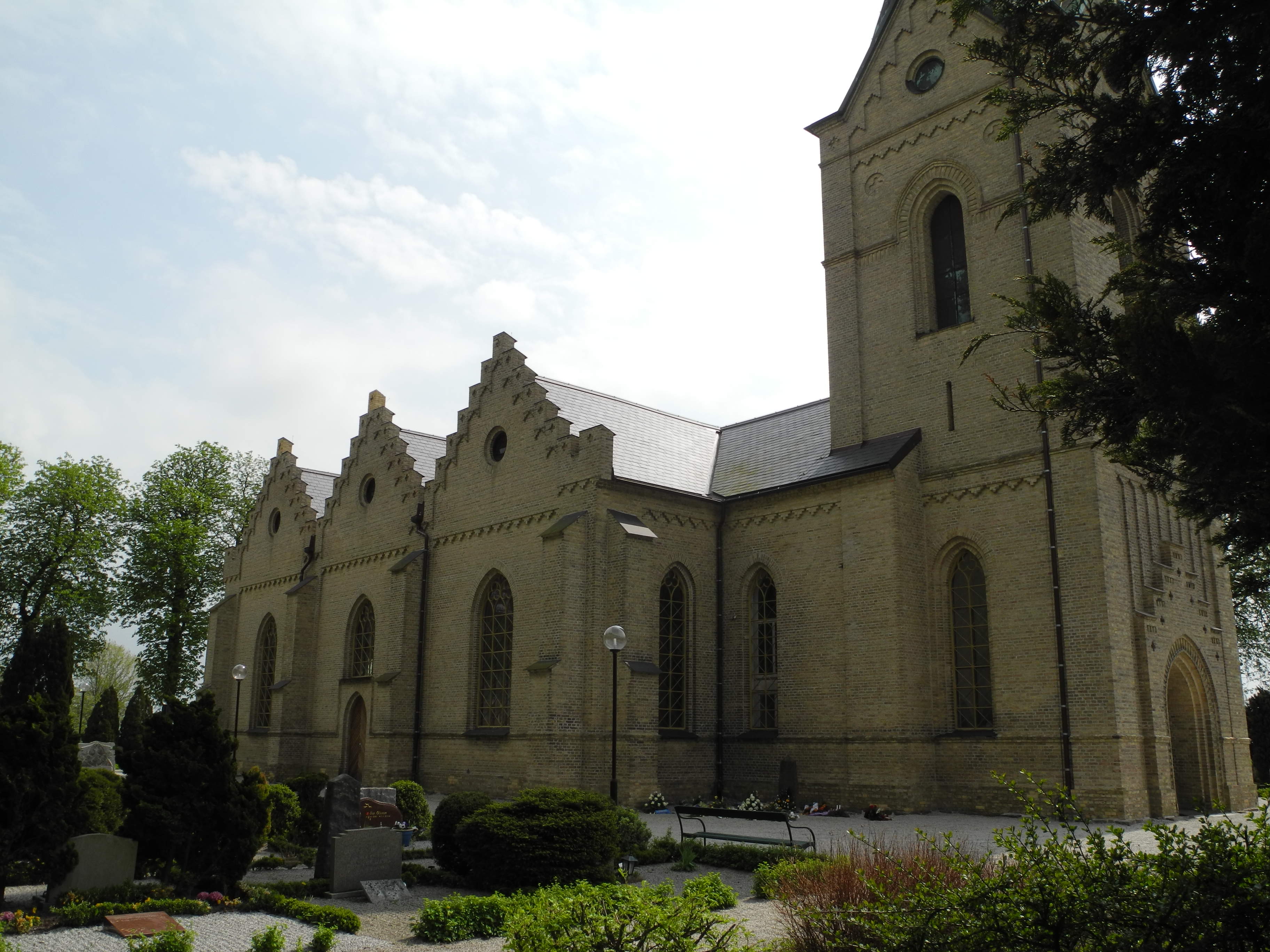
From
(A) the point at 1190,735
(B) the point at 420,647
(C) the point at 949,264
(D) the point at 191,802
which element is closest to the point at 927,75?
(C) the point at 949,264

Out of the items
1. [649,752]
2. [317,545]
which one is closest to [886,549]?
[649,752]

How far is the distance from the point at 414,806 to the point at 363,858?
6.18m

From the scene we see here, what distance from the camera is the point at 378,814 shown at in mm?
15453

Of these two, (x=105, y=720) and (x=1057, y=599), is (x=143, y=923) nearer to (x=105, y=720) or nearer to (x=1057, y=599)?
(x=1057, y=599)

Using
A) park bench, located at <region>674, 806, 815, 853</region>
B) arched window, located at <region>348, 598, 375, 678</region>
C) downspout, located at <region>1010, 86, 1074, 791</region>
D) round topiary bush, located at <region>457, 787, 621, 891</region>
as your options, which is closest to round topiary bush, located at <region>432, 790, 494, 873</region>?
round topiary bush, located at <region>457, 787, 621, 891</region>

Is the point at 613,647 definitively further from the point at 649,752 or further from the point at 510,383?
the point at 510,383

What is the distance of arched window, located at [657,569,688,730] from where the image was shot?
24.3 metres

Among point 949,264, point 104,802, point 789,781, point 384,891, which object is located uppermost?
point 949,264

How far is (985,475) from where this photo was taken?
21.6m

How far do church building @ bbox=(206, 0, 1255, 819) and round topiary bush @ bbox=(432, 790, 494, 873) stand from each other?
7.24 metres

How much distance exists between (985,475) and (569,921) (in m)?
17.1

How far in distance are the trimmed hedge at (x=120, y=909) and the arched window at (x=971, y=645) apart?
1522 cm

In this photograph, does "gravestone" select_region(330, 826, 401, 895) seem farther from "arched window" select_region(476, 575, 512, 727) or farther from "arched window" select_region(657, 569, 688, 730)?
"arched window" select_region(476, 575, 512, 727)

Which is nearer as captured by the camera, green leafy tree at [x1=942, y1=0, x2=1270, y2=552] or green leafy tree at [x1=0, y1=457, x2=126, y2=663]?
green leafy tree at [x1=942, y1=0, x2=1270, y2=552]
